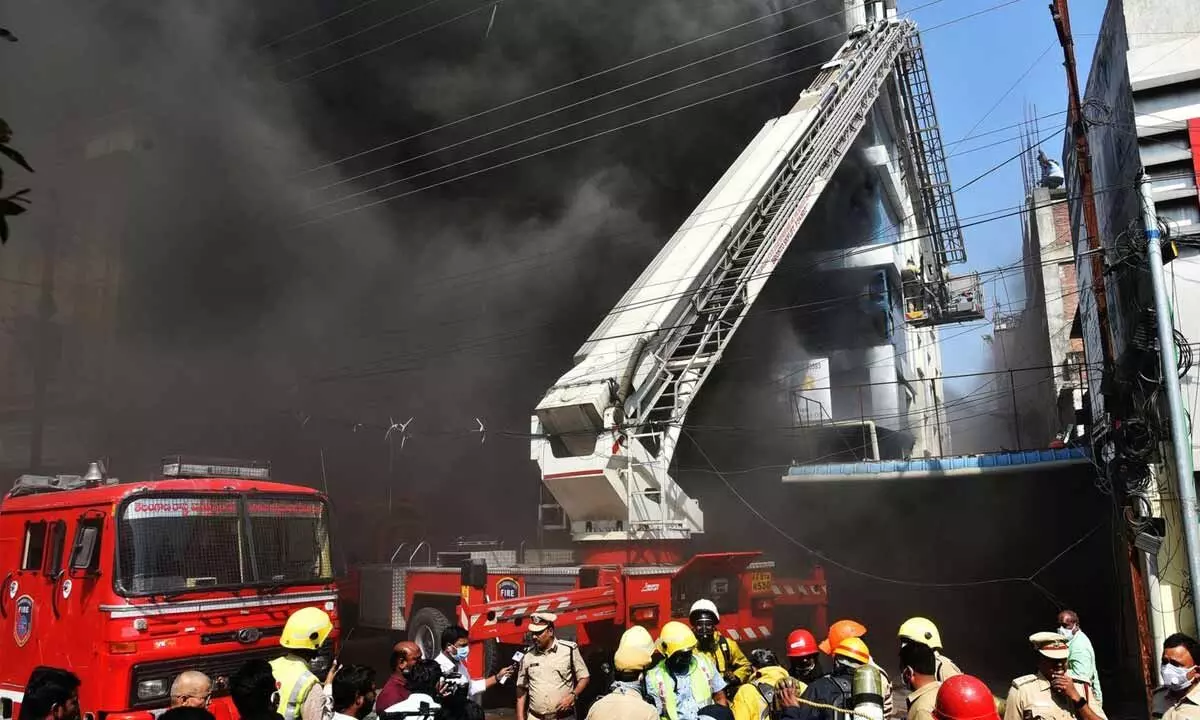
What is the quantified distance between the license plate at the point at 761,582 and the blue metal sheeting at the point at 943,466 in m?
5.64

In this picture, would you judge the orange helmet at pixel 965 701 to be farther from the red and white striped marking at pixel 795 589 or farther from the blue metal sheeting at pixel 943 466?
the blue metal sheeting at pixel 943 466

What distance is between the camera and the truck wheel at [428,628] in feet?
27.9

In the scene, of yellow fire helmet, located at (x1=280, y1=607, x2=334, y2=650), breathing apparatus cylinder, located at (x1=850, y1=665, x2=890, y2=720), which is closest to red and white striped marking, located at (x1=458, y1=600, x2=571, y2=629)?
yellow fire helmet, located at (x1=280, y1=607, x2=334, y2=650)

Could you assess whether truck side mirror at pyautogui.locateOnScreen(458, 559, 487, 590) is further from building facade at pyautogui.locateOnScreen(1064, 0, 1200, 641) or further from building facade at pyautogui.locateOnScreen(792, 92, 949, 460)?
building facade at pyautogui.locateOnScreen(792, 92, 949, 460)

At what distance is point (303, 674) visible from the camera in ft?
13.5

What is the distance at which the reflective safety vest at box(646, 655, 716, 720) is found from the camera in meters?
4.04

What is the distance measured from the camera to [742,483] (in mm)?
14297

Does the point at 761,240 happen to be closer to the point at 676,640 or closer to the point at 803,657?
the point at 803,657

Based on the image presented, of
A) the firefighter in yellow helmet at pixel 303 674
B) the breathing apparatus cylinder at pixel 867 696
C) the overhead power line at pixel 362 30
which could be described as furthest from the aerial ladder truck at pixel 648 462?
the overhead power line at pixel 362 30

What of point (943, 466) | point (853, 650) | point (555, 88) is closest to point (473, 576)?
point (853, 650)

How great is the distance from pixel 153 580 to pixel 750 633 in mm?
5370

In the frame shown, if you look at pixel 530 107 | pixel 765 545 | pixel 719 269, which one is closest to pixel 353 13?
pixel 530 107

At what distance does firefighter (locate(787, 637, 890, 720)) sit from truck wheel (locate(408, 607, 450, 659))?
5487mm

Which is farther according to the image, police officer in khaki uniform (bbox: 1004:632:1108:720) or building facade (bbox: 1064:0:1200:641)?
building facade (bbox: 1064:0:1200:641)
